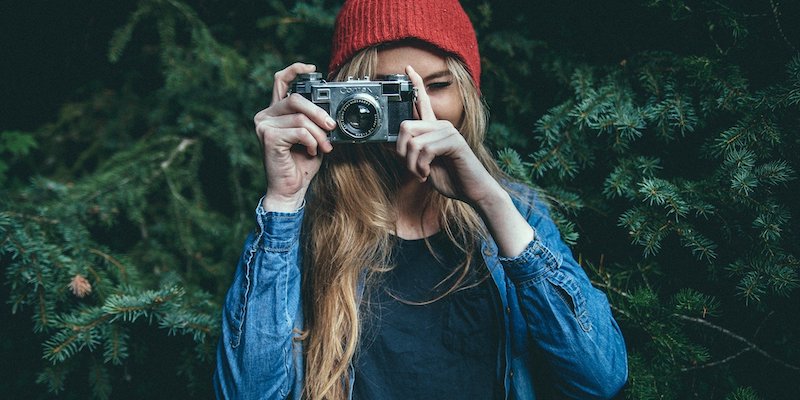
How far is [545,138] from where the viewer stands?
49.4 inches

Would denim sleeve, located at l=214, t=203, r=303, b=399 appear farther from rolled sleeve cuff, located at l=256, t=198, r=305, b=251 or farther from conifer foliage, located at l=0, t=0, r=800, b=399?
conifer foliage, located at l=0, t=0, r=800, b=399

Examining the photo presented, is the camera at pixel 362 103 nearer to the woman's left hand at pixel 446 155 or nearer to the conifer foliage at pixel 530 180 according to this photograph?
the woman's left hand at pixel 446 155

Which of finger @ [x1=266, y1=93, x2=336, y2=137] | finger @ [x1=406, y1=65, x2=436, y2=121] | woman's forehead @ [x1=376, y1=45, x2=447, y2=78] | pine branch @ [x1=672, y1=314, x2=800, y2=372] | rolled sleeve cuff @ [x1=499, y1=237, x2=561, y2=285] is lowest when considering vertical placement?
pine branch @ [x1=672, y1=314, x2=800, y2=372]

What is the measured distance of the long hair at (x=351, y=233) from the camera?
108 cm

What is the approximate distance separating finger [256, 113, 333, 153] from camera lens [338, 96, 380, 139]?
0.05 meters

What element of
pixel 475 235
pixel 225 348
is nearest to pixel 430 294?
pixel 475 235

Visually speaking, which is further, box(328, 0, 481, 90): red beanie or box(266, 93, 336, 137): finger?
box(328, 0, 481, 90): red beanie

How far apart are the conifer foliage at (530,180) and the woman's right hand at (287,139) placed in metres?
0.39

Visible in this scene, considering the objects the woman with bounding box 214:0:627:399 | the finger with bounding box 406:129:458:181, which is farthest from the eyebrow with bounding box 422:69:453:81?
the finger with bounding box 406:129:458:181

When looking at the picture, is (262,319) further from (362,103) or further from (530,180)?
(530,180)

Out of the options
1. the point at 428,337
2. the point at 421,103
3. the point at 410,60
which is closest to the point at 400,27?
the point at 410,60

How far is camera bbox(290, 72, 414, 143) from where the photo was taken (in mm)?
1042

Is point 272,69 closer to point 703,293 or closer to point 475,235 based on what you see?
point 475,235

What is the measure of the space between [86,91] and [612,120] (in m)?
1.84
